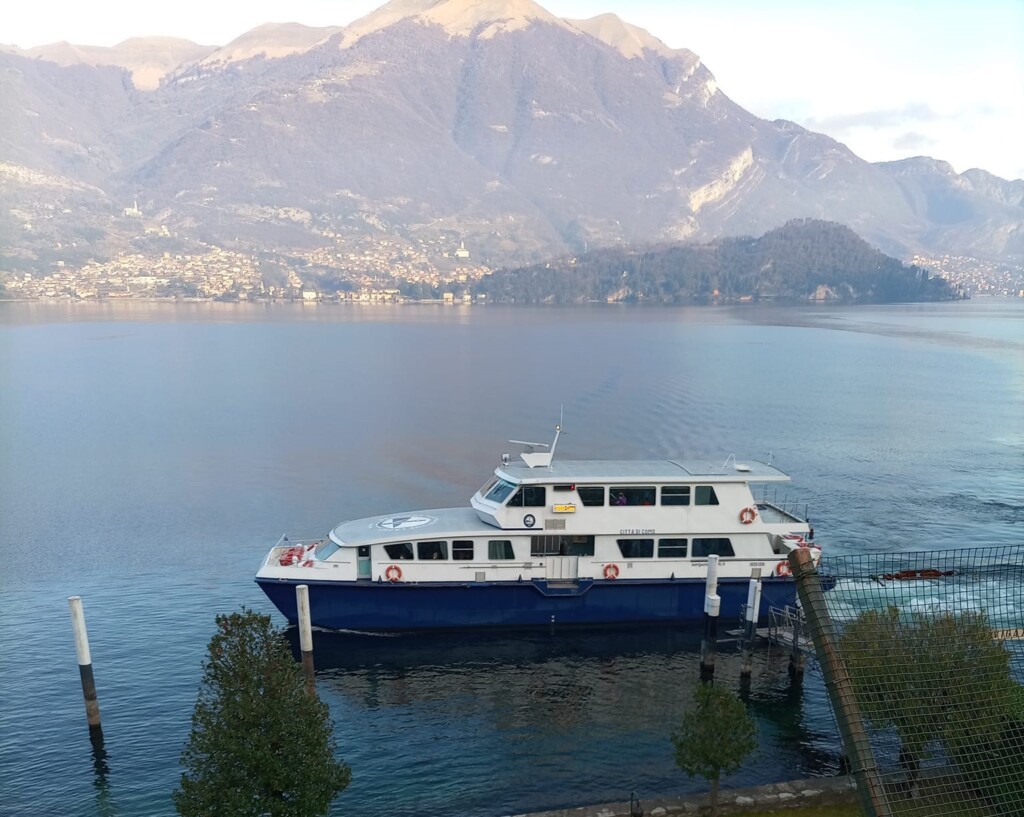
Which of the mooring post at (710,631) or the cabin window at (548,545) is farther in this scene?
the cabin window at (548,545)

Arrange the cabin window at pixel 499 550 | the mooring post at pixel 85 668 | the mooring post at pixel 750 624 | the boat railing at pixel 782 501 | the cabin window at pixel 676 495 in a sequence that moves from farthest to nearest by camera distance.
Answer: the boat railing at pixel 782 501
the cabin window at pixel 676 495
the cabin window at pixel 499 550
the mooring post at pixel 750 624
the mooring post at pixel 85 668

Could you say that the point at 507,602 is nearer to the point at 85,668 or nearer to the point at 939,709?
the point at 85,668

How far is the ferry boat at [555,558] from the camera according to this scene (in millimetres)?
29859

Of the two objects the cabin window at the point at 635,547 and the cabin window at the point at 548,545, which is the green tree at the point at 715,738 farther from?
the cabin window at the point at 548,545

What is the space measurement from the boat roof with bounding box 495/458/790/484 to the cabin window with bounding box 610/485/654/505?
0.38 meters

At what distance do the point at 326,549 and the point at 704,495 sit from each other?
567 inches

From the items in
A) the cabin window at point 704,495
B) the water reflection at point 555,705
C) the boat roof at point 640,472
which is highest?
the boat roof at point 640,472

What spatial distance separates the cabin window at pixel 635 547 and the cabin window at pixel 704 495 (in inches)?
93.1

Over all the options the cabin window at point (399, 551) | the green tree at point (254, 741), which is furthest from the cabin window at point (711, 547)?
the green tree at point (254, 741)

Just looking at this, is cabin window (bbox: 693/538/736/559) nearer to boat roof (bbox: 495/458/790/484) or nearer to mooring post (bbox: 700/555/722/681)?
boat roof (bbox: 495/458/790/484)

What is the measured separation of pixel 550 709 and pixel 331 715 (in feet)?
23.3

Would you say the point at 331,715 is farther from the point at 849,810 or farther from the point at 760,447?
the point at 760,447

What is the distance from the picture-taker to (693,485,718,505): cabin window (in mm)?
30969

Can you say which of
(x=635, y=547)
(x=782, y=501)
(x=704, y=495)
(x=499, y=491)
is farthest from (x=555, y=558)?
(x=782, y=501)
